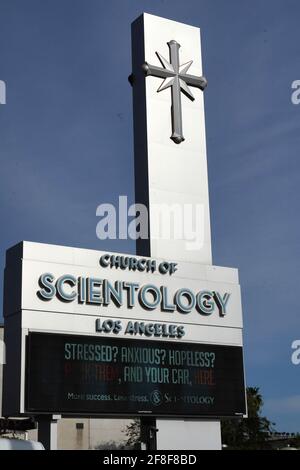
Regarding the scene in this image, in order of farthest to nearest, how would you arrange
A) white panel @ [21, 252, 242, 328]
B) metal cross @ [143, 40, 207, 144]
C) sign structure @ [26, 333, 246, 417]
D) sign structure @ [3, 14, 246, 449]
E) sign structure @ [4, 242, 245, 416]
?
metal cross @ [143, 40, 207, 144] → white panel @ [21, 252, 242, 328] → sign structure @ [3, 14, 246, 449] → sign structure @ [4, 242, 245, 416] → sign structure @ [26, 333, 246, 417]

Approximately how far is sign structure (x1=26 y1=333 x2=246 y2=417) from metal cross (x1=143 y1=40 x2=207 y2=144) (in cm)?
828

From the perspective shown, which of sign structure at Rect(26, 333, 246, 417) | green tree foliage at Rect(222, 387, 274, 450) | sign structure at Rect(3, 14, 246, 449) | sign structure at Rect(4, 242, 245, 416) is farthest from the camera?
Result: green tree foliage at Rect(222, 387, 274, 450)

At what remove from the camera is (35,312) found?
1001 inches

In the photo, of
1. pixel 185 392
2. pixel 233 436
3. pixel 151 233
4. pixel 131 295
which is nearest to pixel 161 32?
pixel 151 233

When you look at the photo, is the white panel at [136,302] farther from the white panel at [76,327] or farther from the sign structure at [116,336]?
the white panel at [76,327]

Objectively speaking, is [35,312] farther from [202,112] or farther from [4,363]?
[202,112]

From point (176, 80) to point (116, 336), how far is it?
34.3 feet

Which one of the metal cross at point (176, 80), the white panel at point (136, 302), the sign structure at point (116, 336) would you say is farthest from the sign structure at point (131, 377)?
the metal cross at point (176, 80)

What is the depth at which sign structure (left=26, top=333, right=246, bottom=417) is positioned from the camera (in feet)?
81.4

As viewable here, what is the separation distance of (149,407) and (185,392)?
146 centimetres

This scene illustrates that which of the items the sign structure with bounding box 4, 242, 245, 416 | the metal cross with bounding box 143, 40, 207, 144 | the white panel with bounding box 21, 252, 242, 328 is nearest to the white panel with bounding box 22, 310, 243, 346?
the sign structure with bounding box 4, 242, 245, 416

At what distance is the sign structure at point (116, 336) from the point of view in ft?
81.9

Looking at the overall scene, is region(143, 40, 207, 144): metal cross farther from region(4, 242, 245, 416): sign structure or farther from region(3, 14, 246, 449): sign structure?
region(4, 242, 245, 416): sign structure

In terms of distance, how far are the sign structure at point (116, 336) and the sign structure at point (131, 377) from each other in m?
0.03
